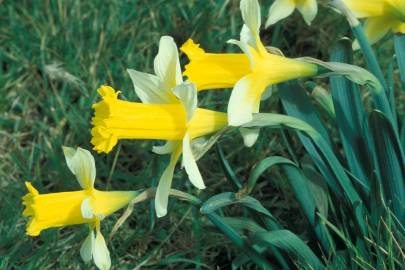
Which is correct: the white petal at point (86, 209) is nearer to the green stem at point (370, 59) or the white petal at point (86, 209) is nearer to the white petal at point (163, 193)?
the white petal at point (163, 193)

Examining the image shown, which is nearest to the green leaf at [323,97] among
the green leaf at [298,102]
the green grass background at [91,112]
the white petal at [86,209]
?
the green leaf at [298,102]

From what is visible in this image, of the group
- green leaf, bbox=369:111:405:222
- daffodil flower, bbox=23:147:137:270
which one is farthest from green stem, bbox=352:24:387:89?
daffodil flower, bbox=23:147:137:270

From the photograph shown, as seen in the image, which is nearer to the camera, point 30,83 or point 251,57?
point 251,57

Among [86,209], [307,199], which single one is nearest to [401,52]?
[307,199]

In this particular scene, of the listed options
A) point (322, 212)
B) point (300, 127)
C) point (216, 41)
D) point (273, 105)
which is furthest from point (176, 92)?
point (216, 41)

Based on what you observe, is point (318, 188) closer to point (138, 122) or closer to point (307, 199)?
point (307, 199)

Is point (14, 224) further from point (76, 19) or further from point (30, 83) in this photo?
point (76, 19)
